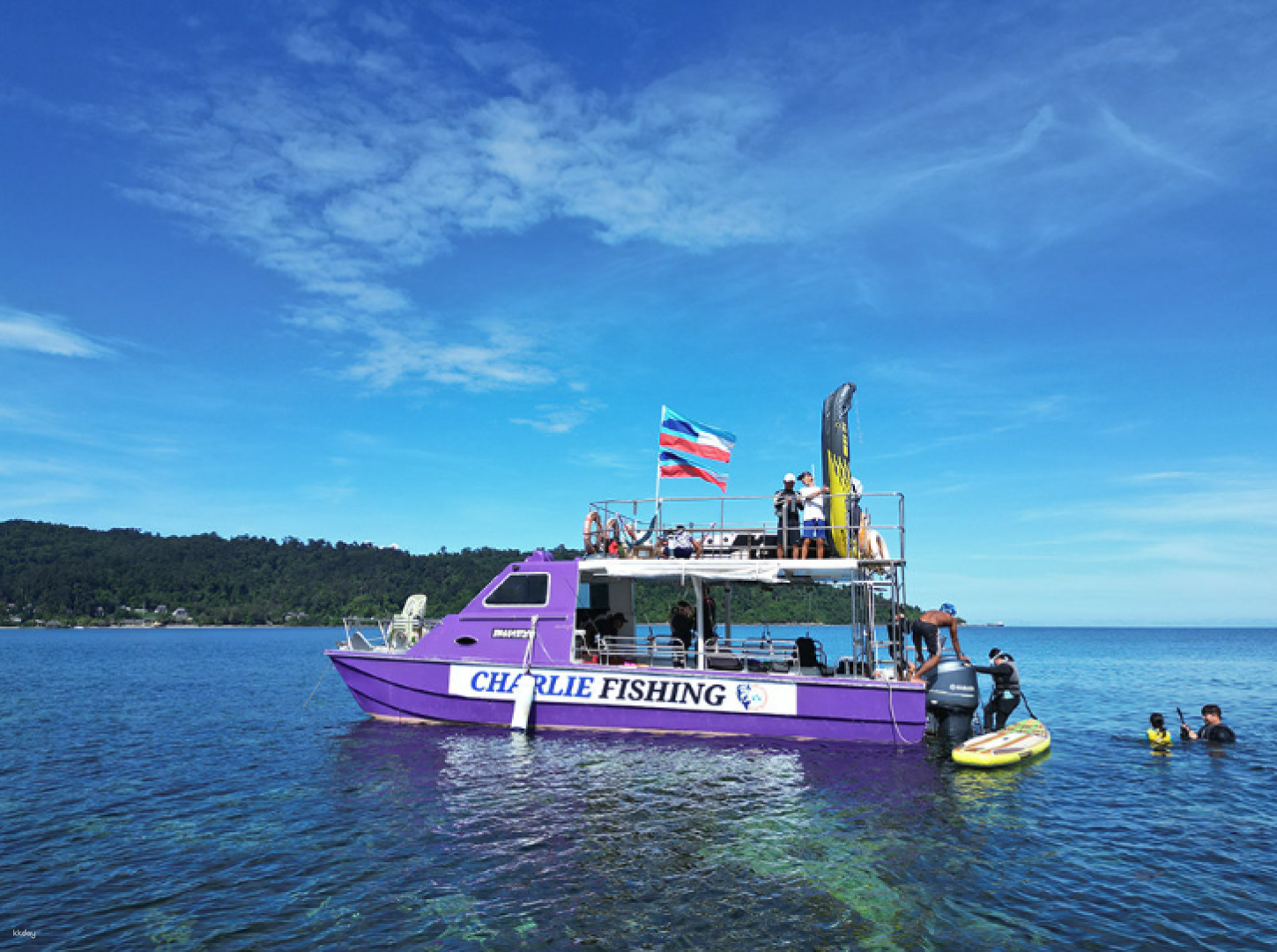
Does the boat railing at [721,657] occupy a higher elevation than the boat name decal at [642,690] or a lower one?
higher

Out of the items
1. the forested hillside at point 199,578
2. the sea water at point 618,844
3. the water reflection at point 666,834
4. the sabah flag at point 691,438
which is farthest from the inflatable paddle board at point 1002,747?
the forested hillside at point 199,578

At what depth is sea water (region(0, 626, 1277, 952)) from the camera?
7535 mm

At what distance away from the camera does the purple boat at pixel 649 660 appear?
15336 mm

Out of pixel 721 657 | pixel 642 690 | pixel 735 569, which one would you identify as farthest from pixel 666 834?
pixel 735 569

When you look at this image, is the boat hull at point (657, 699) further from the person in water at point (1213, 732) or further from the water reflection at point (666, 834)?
the person in water at point (1213, 732)

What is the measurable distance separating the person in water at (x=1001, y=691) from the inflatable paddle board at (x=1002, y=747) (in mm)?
1128

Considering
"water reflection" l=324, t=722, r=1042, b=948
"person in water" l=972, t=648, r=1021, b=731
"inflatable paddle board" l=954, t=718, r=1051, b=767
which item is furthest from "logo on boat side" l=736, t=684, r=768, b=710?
"person in water" l=972, t=648, r=1021, b=731

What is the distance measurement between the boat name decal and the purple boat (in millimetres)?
24

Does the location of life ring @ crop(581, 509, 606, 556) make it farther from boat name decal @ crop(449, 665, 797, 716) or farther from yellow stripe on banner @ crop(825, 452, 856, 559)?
yellow stripe on banner @ crop(825, 452, 856, 559)

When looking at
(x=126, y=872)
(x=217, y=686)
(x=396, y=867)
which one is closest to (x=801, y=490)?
(x=396, y=867)

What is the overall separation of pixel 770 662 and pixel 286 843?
10980mm

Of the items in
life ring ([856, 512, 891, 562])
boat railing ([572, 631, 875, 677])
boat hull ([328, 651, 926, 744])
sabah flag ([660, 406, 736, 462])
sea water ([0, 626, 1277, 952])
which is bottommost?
sea water ([0, 626, 1277, 952])

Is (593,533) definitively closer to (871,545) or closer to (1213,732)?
(871,545)

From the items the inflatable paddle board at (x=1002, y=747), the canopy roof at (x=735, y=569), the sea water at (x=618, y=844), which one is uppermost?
the canopy roof at (x=735, y=569)
